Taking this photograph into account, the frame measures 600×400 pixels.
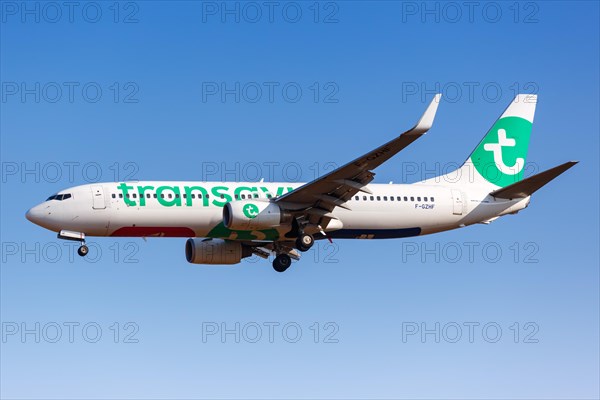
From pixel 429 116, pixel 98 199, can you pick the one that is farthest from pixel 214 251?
pixel 429 116

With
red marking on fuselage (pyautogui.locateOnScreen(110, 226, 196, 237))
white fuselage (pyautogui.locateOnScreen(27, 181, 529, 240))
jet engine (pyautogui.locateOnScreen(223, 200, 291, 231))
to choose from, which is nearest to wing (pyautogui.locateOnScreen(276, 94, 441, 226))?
jet engine (pyautogui.locateOnScreen(223, 200, 291, 231))

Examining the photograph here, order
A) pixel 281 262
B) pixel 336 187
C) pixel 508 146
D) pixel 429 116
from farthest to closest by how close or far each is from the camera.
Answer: pixel 508 146
pixel 281 262
pixel 336 187
pixel 429 116

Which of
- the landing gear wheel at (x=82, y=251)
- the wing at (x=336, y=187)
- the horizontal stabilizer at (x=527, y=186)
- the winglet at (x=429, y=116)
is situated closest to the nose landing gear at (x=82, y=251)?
the landing gear wheel at (x=82, y=251)

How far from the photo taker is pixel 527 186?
60.6m

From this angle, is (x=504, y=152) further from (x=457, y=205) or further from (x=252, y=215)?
(x=252, y=215)

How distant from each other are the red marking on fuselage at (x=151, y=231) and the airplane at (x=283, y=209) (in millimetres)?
43

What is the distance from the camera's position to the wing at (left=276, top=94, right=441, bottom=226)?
176 feet

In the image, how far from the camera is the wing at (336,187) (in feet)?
176

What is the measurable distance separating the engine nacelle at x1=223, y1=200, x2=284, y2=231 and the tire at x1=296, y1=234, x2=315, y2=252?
1.45m

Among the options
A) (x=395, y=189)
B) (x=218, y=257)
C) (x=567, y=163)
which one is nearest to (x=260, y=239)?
(x=218, y=257)

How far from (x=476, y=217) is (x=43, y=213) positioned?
1991 cm

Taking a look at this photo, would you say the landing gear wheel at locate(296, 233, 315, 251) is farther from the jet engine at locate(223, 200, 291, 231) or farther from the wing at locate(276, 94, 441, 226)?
the jet engine at locate(223, 200, 291, 231)

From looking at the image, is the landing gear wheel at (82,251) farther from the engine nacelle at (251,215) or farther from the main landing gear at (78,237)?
the engine nacelle at (251,215)

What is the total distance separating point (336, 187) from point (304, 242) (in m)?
3.08
